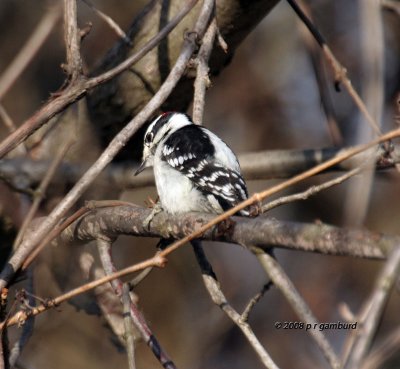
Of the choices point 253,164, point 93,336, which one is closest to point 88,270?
point 253,164

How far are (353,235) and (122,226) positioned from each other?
1711 millimetres

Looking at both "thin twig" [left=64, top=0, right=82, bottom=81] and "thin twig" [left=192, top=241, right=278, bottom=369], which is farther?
"thin twig" [left=64, top=0, right=82, bottom=81]

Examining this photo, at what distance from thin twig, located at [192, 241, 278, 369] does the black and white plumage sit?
564 millimetres

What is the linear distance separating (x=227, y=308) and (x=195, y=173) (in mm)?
1368

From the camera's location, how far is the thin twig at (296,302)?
1.90 m

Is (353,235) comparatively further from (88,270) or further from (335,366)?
(88,270)

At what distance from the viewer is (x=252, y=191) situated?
274 inches

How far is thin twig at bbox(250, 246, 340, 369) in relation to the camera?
1898mm

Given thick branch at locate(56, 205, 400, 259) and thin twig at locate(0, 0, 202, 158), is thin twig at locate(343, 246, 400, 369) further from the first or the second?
thin twig at locate(0, 0, 202, 158)

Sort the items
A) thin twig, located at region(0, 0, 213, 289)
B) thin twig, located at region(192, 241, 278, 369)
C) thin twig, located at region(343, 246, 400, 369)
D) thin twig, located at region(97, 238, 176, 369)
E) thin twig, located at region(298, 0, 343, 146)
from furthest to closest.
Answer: thin twig, located at region(298, 0, 343, 146) < thin twig, located at region(0, 0, 213, 289) < thin twig, located at region(97, 238, 176, 369) < thin twig, located at region(192, 241, 278, 369) < thin twig, located at region(343, 246, 400, 369)

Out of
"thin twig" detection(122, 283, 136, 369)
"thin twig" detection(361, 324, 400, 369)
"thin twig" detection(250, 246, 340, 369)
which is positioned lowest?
"thin twig" detection(361, 324, 400, 369)

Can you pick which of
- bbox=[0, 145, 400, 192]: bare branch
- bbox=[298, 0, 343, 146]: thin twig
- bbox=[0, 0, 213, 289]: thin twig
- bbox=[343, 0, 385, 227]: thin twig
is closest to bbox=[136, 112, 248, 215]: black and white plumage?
bbox=[0, 145, 400, 192]: bare branch

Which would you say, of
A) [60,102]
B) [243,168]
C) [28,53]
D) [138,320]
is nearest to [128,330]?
[138,320]

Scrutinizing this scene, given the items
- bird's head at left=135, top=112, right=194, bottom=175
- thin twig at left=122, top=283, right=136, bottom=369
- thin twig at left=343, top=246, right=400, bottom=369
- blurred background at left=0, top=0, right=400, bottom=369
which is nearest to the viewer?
thin twig at left=343, top=246, right=400, bottom=369
